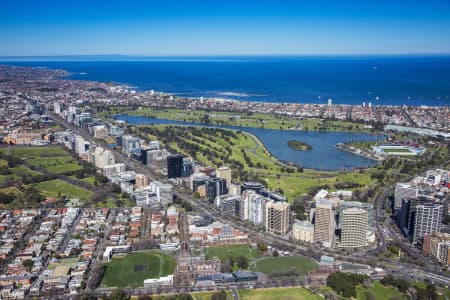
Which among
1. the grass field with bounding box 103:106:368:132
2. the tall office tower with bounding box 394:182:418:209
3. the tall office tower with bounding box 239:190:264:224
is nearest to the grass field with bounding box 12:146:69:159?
the grass field with bounding box 103:106:368:132

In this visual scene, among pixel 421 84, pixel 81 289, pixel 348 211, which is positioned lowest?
pixel 81 289

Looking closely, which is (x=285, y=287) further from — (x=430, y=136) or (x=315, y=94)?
(x=315, y=94)

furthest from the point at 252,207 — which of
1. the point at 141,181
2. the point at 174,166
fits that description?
the point at 174,166

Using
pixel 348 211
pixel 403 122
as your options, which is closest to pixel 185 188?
pixel 348 211

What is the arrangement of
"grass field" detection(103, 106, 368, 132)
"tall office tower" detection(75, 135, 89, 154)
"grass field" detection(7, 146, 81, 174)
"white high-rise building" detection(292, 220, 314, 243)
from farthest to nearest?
"grass field" detection(103, 106, 368, 132) → "tall office tower" detection(75, 135, 89, 154) → "grass field" detection(7, 146, 81, 174) → "white high-rise building" detection(292, 220, 314, 243)

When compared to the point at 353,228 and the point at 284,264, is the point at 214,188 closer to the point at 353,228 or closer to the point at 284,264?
the point at 284,264

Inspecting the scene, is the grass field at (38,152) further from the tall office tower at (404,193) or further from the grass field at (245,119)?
the tall office tower at (404,193)

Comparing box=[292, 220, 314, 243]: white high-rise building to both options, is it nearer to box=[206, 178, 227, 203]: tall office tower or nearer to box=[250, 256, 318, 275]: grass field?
box=[250, 256, 318, 275]: grass field
